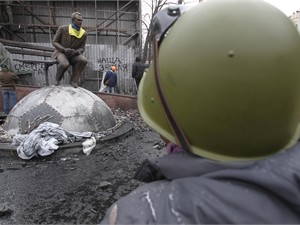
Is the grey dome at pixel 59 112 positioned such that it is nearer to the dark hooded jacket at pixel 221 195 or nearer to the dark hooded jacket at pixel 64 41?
the dark hooded jacket at pixel 64 41

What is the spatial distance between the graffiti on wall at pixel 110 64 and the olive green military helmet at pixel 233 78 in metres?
15.0

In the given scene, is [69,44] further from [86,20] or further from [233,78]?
[86,20]

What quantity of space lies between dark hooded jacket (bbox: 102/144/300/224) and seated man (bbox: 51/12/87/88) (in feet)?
20.7

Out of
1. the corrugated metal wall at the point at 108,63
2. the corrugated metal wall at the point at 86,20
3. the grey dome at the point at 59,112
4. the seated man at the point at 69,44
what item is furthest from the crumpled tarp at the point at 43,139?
the corrugated metal wall at the point at 86,20

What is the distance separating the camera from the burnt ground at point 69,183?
152 inches

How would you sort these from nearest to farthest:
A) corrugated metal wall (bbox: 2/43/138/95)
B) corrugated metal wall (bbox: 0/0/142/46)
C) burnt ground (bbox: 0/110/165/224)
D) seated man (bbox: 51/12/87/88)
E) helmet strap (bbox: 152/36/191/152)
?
helmet strap (bbox: 152/36/191/152)
burnt ground (bbox: 0/110/165/224)
seated man (bbox: 51/12/87/88)
corrugated metal wall (bbox: 2/43/138/95)
corrugated metal wall (bbox: 0/0/142/46)

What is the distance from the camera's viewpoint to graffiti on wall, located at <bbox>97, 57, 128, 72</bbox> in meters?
15.9

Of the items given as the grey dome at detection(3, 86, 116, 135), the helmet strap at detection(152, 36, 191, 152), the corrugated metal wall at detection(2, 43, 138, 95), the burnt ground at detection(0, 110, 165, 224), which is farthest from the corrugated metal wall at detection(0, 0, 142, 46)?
the helmet strap at detection(152, 36, 191, 152)

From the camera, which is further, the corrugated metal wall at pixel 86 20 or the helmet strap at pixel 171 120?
the corrugated metal wall at pixel 86 20

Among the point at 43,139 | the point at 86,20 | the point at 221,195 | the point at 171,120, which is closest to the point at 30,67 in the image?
the point at 86,20

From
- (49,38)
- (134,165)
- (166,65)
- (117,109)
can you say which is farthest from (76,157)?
(49,38)

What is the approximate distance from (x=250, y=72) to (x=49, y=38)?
1783cm

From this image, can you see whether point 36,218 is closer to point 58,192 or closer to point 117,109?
point 58,192

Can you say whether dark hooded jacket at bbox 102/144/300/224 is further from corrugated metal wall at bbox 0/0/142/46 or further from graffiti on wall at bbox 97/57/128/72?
corrugated metal wall at bbox 0/0/142/46
